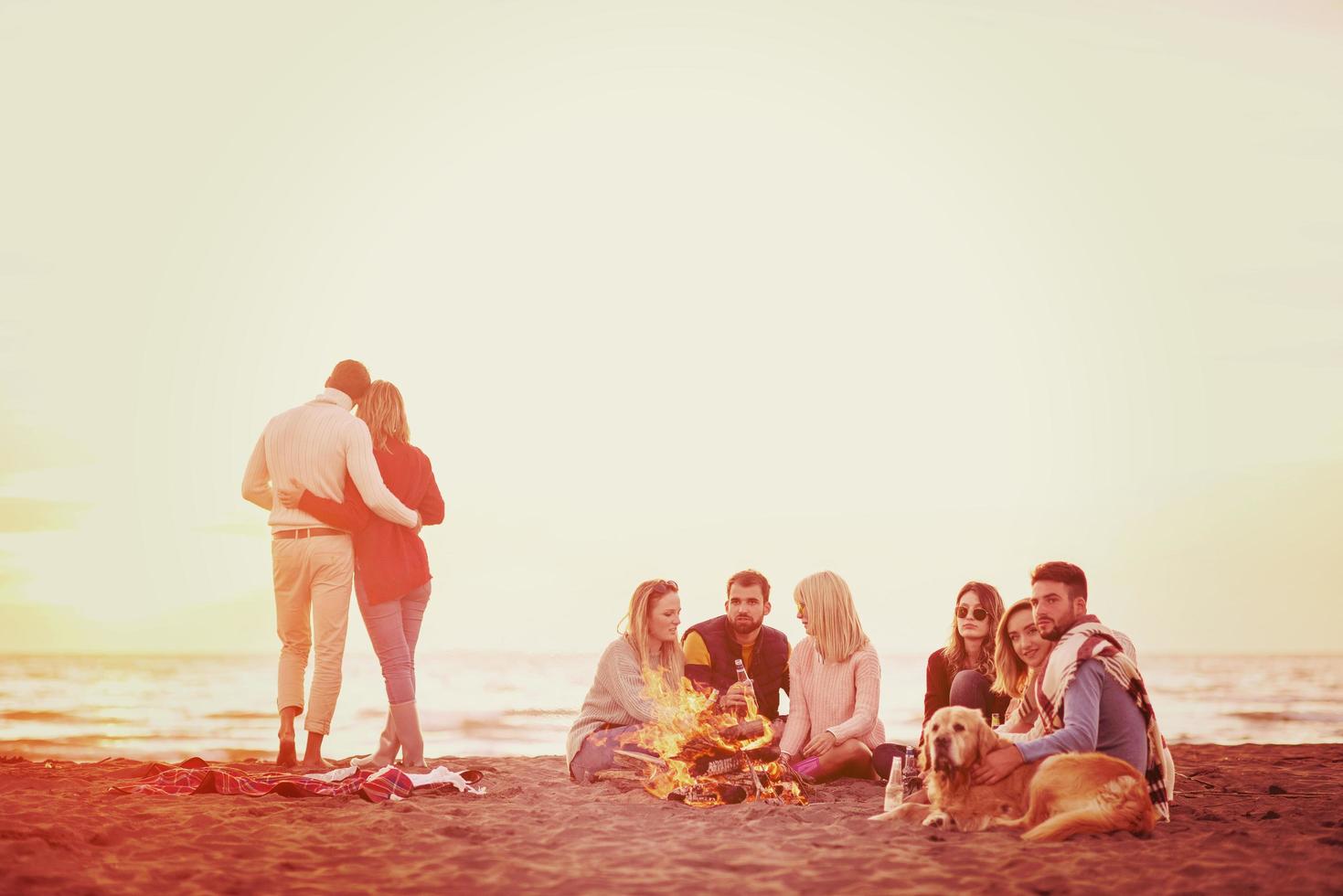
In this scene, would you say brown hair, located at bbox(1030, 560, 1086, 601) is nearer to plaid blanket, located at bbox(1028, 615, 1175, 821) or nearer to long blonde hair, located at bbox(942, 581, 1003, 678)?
plaid blanket, located at bbox(1028, 615, 1175, 821)

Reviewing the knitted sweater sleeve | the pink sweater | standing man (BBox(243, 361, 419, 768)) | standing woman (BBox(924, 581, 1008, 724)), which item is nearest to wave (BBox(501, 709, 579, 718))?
the pink sweater

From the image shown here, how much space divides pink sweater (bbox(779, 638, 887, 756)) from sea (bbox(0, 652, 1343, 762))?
352 cm

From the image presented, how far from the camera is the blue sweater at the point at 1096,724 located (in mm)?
5523

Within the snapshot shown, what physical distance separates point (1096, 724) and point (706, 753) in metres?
2.34

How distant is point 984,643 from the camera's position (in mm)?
7406

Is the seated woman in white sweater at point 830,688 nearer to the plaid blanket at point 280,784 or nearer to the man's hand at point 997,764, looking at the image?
the man's hand at point 997,764

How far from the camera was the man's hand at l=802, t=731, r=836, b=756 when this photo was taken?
7426 millimetres

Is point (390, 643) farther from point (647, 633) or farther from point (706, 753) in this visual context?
point (706, 753)

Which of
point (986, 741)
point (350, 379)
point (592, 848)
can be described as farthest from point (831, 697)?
point (350, 379)

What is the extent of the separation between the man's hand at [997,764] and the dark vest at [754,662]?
2.51 meters

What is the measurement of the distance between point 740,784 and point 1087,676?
2264mm

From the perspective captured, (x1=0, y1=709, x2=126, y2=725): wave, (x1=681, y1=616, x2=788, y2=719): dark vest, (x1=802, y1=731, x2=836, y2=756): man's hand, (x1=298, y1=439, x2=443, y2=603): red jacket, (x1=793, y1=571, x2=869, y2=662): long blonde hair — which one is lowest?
(x1=0, y1=709, x2=126, y2=725): wave

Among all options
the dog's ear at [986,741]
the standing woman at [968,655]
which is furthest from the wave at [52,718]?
the dog's ear at [986,741]

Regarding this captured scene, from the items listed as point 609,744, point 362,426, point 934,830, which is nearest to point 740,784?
point 609,744
